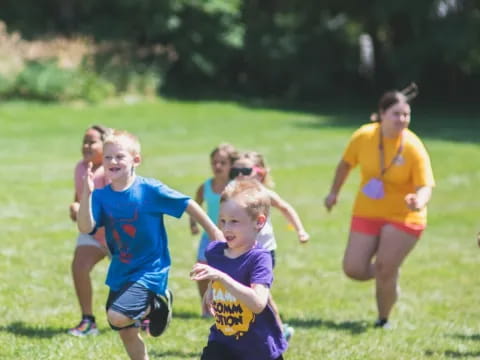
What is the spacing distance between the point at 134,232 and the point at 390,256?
8.98ft

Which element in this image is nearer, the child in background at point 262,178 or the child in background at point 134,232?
the child in background at point 134,232

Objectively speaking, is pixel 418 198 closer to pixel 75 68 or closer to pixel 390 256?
pixel 390 256

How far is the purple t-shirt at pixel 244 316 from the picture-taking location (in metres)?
4.81

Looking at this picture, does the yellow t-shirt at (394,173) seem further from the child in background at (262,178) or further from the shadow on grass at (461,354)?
the shadow on grass at (461,354)

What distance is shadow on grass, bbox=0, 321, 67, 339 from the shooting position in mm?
7363

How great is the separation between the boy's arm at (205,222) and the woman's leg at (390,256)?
94.9 inches

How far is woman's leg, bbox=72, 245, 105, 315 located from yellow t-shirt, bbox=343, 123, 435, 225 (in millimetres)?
2277

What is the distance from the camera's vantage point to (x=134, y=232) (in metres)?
5.95

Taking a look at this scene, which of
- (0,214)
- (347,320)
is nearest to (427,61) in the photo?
(0,214)

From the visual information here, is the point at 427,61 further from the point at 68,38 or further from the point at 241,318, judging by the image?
the point at 241,318

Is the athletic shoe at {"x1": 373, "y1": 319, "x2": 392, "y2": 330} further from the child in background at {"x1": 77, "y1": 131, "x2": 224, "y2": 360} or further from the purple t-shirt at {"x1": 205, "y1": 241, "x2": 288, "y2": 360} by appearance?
the purple t-shirt at {"x1": 205, "y1": 241, "x2": 288, "y2": 360}

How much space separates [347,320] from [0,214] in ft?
21.5

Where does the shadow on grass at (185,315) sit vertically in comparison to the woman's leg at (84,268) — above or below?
below

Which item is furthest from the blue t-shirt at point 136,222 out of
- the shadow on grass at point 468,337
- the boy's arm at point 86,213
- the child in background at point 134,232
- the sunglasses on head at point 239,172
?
the shadow on grass at point 468,337
